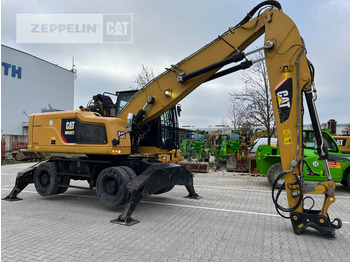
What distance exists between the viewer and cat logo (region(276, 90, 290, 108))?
511 centimetres

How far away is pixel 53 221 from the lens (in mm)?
5680

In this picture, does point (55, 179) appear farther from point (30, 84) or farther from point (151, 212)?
point (30, 84)

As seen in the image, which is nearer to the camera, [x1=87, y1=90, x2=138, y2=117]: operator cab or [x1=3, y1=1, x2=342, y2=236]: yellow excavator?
[x1=3, y1=1, x2=342, y2=236]: yellow excavator

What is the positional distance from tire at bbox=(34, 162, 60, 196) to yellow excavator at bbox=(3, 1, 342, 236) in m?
0.03

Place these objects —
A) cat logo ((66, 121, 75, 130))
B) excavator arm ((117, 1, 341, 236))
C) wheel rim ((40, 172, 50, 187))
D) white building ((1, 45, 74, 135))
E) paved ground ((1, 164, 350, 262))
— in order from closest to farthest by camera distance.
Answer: paved ground ((1, 164, 350, 262))
excavator arm ((117, 1, 341, 236))
cat logo ((66, 121, 75, 130))
wheel rim ((40, 172, 50, 187))
white building ((1, 45, 74, 135))

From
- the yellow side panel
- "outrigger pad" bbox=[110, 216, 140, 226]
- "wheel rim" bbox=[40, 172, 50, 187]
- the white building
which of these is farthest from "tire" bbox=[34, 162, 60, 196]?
the white building

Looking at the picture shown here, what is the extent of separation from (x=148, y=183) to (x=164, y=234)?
1.30 meters

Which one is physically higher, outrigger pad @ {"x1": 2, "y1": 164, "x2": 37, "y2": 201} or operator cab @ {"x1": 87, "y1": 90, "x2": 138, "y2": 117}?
operator cab @ {"x1": 87, "y1": 90, "x2": 138, "y2": 117}

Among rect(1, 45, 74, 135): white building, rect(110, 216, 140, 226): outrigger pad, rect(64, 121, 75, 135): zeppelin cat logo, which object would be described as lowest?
rect(110, 216, 140, 226): outrigger pad

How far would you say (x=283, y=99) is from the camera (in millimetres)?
5152

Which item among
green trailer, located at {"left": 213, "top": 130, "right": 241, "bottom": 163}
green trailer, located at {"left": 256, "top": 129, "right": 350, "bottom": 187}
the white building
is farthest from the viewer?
the white building

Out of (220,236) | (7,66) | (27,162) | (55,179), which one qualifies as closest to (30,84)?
(7,66)

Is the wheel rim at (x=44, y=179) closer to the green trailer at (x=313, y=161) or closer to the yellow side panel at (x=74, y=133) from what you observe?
the yellow side panel at (x=74, y=133)

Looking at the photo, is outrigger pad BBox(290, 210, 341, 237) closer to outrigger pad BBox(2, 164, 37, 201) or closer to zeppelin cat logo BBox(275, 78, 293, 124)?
zeppelin cat logo BBox(275, 78, 293, 124)
